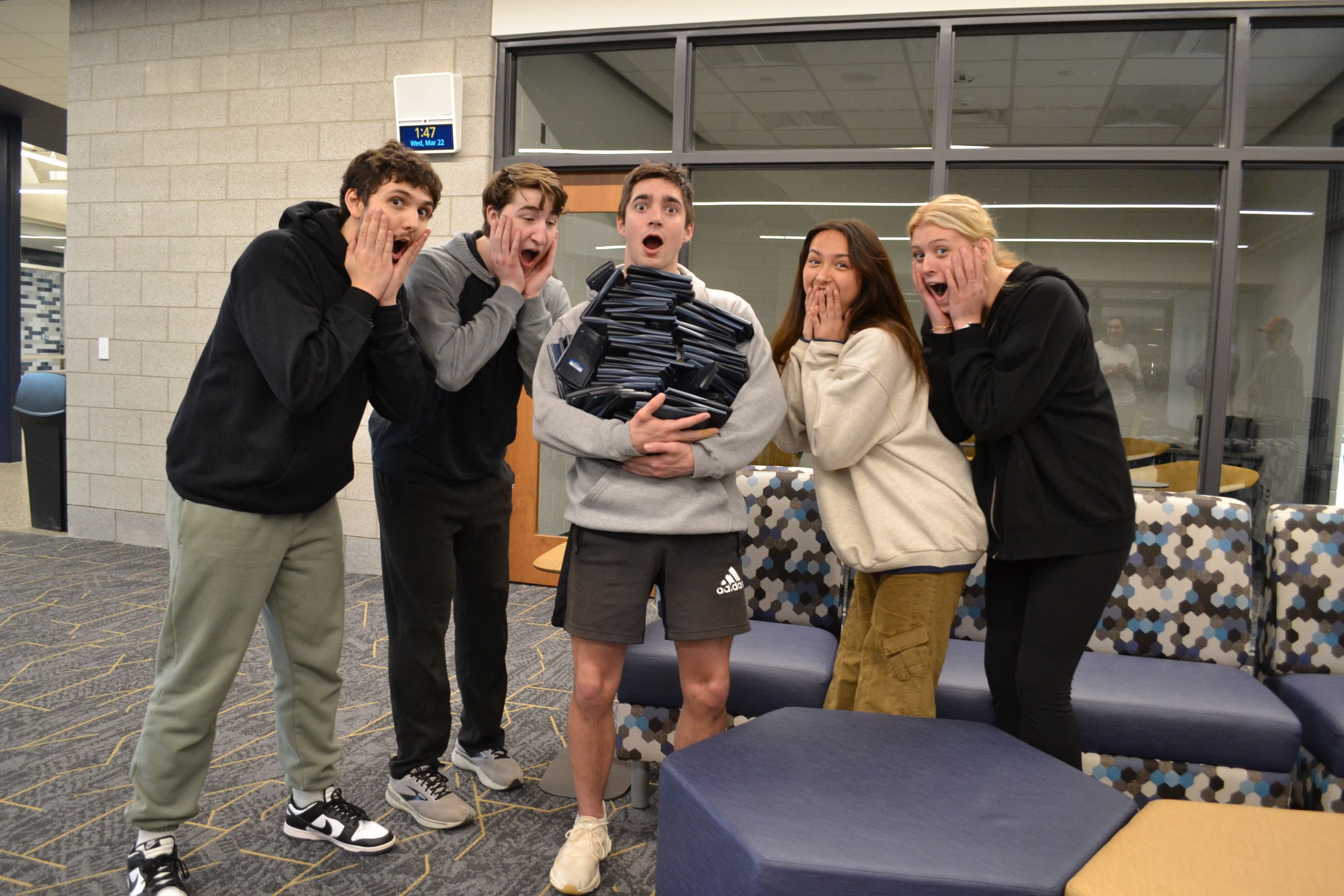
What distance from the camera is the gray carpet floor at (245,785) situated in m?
1.97

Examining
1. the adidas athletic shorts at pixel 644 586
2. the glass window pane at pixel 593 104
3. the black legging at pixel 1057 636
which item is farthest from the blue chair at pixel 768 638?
the glass window pane at pixel 593 104

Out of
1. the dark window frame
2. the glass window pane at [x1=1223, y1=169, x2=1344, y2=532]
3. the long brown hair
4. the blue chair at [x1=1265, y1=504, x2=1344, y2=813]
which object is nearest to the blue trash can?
the dark window frame

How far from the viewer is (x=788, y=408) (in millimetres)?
2053

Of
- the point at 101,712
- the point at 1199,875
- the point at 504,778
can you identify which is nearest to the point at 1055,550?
the point at 1199,875

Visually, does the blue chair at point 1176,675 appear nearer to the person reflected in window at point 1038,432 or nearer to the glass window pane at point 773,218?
the person reflected in window at point 1038,432

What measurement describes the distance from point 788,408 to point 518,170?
2.72 ft

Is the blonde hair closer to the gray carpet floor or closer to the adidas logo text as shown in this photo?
the adidas logo text

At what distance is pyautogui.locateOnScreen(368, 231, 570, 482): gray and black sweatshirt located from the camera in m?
2.03

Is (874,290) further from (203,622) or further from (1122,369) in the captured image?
(1122,369)

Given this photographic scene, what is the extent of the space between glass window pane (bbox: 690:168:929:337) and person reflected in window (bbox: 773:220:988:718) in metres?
2.79

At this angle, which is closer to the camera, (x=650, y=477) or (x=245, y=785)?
(x=650, y=477)

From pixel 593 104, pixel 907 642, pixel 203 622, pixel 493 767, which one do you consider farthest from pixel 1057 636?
pixel 593 104

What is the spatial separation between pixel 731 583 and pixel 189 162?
15.5 ft

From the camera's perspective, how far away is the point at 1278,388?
414 centimetres
